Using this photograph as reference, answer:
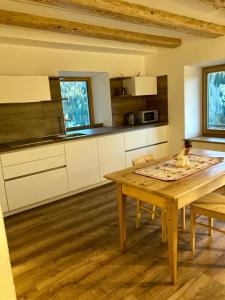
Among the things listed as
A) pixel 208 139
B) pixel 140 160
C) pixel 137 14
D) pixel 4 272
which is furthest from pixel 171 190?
pixel 208 139

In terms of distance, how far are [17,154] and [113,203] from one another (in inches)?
56.1

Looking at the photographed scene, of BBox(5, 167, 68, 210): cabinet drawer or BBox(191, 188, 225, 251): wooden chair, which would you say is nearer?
BBox(191, 188, 225, 251): wooden chair

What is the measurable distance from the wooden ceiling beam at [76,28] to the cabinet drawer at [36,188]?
178 cm

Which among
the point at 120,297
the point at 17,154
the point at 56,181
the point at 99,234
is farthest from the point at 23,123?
the point at 120,297

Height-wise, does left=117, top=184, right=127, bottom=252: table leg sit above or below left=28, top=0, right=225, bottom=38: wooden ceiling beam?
below

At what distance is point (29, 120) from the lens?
3.54m

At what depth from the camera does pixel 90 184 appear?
3773 mm

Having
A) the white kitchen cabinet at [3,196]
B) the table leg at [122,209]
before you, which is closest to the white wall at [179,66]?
the table leg at [122,209]

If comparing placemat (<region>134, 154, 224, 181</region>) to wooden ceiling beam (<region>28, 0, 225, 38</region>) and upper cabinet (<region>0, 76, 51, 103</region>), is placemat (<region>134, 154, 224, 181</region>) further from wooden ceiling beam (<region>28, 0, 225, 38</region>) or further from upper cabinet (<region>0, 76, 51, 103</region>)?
upper cabinet (<region>0, 76, 51, 103</region>)

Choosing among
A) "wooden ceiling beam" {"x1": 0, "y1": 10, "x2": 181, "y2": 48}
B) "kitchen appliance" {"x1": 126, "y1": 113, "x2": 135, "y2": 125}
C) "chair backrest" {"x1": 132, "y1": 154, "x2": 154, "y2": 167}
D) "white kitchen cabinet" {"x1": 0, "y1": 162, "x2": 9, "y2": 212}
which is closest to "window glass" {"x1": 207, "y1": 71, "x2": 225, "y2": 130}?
"wooden ceiling beam" {"x1": 0, "y1": 10, "x2": 181, "y2": 48}

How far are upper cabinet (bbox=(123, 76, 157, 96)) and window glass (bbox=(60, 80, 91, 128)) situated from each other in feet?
2.64

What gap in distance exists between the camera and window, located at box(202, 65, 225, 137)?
4.21 metres

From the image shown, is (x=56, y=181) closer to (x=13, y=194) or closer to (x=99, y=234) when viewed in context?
(x=13, y=194)

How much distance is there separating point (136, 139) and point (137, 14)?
2.16 m
